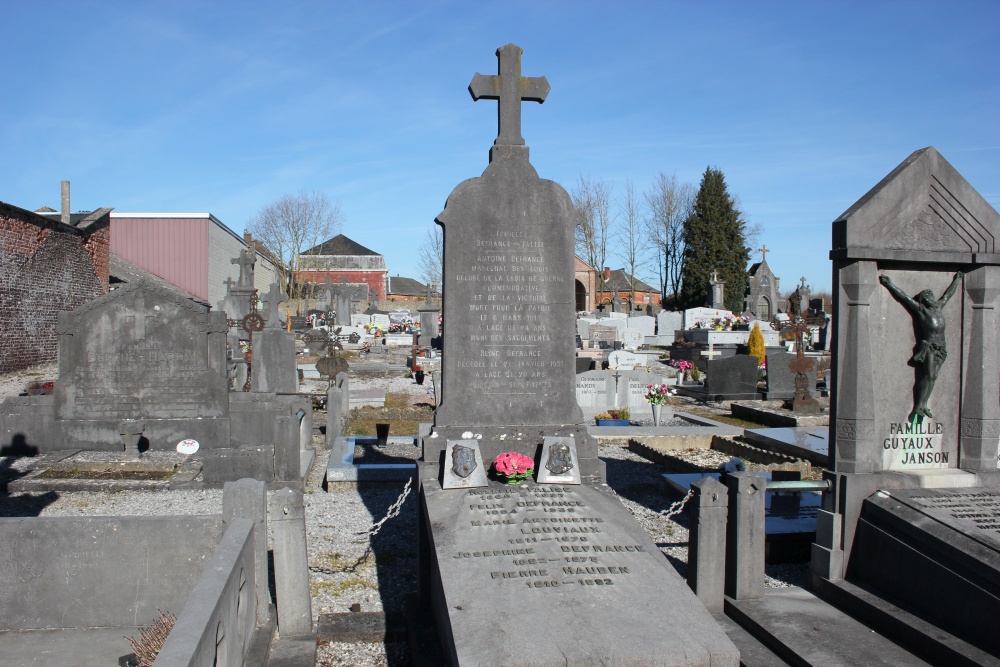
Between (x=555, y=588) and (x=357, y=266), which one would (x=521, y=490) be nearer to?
(x=555, y=588)

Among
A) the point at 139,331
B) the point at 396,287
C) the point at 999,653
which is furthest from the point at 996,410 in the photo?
the point at 396,287

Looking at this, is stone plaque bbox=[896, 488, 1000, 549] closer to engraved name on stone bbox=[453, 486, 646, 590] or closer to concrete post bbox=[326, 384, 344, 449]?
engraved name on stone bbox=[453, 486, 646, 590]

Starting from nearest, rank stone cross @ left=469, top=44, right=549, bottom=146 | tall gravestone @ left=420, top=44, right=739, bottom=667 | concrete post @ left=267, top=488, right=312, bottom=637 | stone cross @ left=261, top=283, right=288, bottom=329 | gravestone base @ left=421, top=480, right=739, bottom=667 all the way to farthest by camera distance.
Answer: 1. gravestone base @ left=421, top=480, right=739, bottom=667
2. tall gravestone @ left=420, top=44, right=739, bottom=667
3. concrete post @ left=267, top=488, right=312, bottom=637
4. stone cross @ left=469, top=44, right=549, bottom=146
5. stone cross @ left=261, top=283, right=288, bottom=329

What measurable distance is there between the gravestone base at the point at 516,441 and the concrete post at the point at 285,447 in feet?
10.9

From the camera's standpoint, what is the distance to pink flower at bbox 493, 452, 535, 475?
5.68 meters

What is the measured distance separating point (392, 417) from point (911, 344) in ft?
33.3

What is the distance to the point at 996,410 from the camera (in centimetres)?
591

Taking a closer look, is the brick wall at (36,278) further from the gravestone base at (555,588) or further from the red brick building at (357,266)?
the red brick building at (357,266)

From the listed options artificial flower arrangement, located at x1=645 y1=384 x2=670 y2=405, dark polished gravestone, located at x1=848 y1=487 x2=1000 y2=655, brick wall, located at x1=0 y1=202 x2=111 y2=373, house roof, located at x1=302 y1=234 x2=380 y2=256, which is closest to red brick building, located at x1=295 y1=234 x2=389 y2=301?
house roof, located at x1=302 y1=234 x2=380 y2=256

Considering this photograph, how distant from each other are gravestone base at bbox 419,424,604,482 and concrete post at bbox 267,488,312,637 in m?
1.41

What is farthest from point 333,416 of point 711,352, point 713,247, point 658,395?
point 713,247

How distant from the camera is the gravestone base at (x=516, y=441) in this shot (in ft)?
19.9

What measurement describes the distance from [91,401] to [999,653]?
10.1 m

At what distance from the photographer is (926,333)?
19.2ft
